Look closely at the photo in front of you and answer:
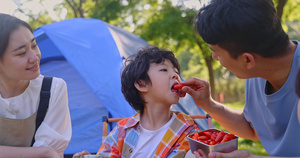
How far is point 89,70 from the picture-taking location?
3777mm

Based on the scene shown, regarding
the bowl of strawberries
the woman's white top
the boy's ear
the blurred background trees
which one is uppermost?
the bowl of strawberries

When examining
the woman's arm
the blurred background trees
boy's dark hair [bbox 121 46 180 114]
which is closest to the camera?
the woman's arm

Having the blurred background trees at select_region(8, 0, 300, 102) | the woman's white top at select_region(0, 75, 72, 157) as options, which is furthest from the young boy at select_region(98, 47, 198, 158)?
the blurred background trees at select_region(8, 0, 300, 102)

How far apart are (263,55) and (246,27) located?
6.9 inches

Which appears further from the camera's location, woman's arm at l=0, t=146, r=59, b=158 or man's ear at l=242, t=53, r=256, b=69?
woman's arm at l=0, t=146, r=59, b=158

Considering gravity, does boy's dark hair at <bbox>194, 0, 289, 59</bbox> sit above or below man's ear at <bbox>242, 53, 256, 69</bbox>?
above

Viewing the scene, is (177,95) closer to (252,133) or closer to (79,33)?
(252,133)

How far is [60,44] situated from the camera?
4.09 metres

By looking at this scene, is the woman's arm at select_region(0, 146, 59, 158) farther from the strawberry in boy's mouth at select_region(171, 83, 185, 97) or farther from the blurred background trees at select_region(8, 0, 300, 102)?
the blurred background trees at select_region(8, 0, 300, 102)

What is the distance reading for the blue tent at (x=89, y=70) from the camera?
3620mm

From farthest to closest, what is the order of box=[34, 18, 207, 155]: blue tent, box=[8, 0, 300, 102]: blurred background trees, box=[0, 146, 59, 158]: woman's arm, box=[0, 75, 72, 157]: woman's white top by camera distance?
1. box=[8, 0, 300, 102]: blurred background trees
2. box=[34, 18, 207, 155]: blue tent
3. box=[0, 75, 72, 157]: woman's white top
4. box=[0, 146, 59, 158]: woman's arm

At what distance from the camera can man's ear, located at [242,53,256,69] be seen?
162 cm

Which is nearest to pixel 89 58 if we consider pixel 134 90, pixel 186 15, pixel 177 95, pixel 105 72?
pixel 105 72

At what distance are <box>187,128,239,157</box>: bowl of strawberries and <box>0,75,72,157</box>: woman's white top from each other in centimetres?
86
